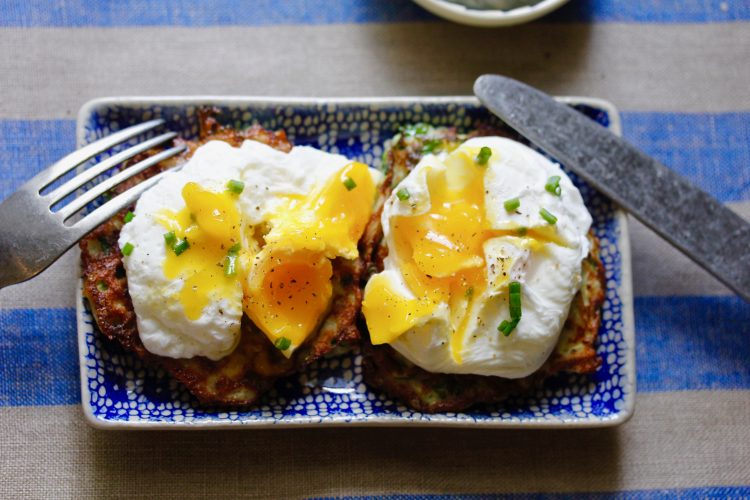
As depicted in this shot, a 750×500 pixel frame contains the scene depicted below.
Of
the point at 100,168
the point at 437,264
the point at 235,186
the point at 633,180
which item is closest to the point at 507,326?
the point at 437,264

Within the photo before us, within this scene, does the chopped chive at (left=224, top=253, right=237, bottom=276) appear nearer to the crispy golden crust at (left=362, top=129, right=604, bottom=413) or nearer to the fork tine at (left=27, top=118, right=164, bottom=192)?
the crispy golden crust at (left=362, top=129, right=604, bottom=413)

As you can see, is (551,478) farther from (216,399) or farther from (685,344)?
(216,399)

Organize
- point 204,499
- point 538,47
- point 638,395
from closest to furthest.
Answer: point 204,499 → point 638,395 → point 538,47

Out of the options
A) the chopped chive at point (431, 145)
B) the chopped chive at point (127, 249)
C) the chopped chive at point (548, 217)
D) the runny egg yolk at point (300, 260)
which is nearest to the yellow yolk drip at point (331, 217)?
the runny egg yolk at point (300, 260)

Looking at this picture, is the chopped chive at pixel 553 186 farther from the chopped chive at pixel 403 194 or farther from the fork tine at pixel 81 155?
the fork tine at pixel 81 155

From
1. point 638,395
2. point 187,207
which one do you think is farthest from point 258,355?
point 638,395

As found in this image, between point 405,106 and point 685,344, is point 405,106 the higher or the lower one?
the higher one

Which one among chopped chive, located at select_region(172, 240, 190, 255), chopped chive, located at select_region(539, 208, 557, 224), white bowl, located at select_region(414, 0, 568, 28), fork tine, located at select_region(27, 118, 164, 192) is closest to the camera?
chopped chive, located at select_region(172, 240, 190, 255)

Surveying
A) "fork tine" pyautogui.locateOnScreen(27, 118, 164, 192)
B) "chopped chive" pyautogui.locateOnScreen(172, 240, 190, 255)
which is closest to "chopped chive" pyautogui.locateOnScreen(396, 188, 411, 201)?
"chopped chive" pyautogui.locateOnScreen(172, 240, 190, 255)
